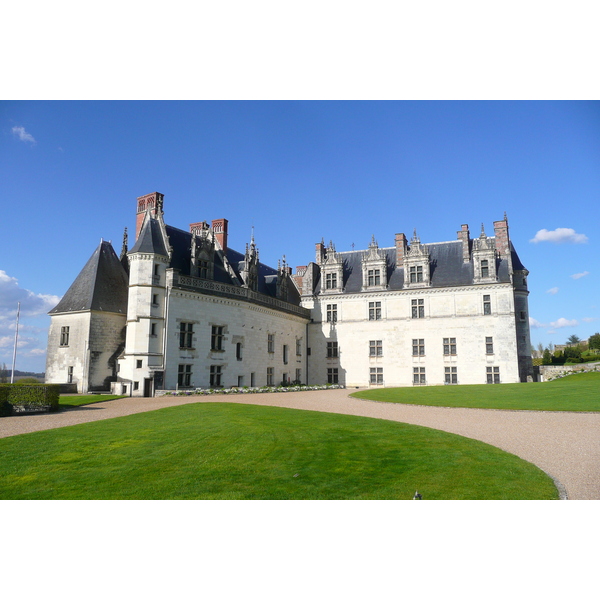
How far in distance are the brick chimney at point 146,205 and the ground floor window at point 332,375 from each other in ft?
62.0

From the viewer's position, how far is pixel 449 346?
1364 inches

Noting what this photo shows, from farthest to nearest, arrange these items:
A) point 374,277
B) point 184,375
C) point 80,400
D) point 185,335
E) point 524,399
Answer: point 374,277
point 185,335
point 184,375
point 80,400
point 524,399

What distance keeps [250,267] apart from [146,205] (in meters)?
7.72

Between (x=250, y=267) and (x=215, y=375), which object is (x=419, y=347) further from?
(x=215, y=375)

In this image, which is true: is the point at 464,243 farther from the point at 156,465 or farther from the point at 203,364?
the point at 156,465

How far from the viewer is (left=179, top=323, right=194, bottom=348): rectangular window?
82.7 ft

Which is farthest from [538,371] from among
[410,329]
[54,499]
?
[54,499]

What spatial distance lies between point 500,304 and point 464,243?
18.9 ft

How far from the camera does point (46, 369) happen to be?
26.6 metres

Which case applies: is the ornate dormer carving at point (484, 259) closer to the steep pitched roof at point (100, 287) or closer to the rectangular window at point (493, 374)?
the rectangular window at point (493, 374)

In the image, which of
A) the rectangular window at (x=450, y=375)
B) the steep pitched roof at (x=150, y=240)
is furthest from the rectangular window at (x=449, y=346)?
the steep pitched roof at (x=150, y=240)

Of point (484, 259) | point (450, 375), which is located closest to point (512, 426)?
point (450, 375)

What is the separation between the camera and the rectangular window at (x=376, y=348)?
3678 cm

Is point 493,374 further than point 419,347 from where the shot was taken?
No
